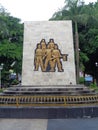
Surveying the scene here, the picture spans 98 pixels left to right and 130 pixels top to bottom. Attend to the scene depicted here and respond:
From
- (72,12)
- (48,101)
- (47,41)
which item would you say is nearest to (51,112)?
(48,101)

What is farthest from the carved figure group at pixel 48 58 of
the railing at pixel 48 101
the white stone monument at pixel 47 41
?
the railing at pixel 48 101

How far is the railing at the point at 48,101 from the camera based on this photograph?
13208mm

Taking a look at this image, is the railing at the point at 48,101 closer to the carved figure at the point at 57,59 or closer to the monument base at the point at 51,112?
the monument base at the point at 51,112

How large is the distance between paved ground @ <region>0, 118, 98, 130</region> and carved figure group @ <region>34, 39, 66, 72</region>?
196 inches

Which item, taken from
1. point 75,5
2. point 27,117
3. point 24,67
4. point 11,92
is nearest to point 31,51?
point 24,67

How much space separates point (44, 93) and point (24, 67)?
2713 mm

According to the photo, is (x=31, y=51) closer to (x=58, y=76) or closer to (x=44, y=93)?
(x=58, y=76)

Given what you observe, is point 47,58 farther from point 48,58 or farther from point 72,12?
point 72,12

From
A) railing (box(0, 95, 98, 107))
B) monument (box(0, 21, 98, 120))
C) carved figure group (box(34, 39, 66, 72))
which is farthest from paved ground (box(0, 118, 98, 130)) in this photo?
carved figure group (box(34, 39, 66, 72))

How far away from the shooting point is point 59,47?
658 inches

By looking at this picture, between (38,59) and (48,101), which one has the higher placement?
(38,59)

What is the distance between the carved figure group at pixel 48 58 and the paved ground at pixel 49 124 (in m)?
4.98

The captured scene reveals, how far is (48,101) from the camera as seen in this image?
43.8ft

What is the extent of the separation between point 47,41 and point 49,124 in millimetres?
6642
